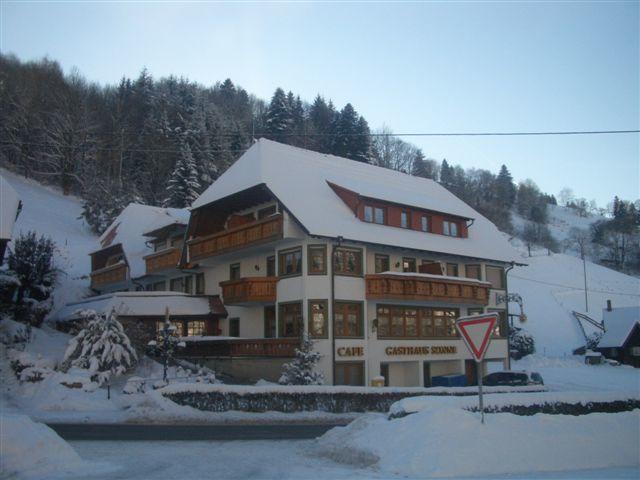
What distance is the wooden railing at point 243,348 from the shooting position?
32406 mm

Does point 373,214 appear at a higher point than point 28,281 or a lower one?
higher

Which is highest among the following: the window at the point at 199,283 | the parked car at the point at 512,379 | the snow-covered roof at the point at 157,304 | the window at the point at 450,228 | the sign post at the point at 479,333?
the window at the point at 450,228

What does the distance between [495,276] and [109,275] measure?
99.2 feet

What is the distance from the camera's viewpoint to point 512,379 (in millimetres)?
36188

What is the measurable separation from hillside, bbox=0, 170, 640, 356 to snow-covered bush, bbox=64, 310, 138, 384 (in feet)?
74.8

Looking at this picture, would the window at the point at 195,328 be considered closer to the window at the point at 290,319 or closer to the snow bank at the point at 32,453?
the window at the point at 290,319

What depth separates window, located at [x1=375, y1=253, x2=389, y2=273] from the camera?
123ft

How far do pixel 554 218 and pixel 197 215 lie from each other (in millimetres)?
174139

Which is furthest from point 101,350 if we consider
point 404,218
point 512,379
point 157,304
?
point 512,379

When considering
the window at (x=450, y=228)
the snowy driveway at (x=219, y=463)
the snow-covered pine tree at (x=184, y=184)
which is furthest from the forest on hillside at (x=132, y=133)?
the snowy driveway at (x=219, y=463)

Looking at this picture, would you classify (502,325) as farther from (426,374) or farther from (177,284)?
(177,284)

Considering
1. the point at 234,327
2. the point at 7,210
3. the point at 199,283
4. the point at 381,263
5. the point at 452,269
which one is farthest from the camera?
the point at 199,283

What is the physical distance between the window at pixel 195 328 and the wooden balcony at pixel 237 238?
13.0 ft

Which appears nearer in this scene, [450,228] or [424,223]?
[424,223]
